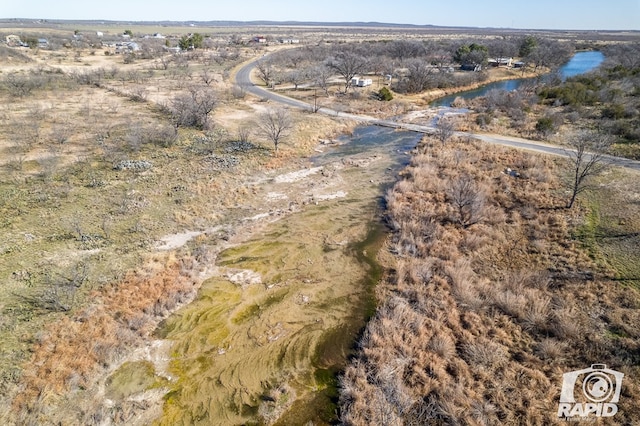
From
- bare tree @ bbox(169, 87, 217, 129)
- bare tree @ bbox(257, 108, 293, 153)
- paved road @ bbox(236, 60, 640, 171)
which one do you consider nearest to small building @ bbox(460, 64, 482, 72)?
paved road @ bbox(236, 60, 640, 171)

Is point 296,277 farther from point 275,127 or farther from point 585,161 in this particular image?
point 585,161

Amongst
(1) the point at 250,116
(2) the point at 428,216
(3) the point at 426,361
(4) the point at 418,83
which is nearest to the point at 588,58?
(4) the point at 418,83

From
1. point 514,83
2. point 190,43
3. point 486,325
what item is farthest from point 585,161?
point 190,43

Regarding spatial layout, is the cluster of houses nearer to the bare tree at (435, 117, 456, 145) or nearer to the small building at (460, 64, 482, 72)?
the bare tree at (435, 117, 456, 145)

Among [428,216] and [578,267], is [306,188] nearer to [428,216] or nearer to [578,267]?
[428,216]

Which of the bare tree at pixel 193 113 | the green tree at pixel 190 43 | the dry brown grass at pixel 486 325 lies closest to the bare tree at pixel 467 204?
the dry brown grass at pixel 486 325

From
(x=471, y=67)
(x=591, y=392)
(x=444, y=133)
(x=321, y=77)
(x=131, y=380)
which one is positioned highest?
(x=471, y=67)
